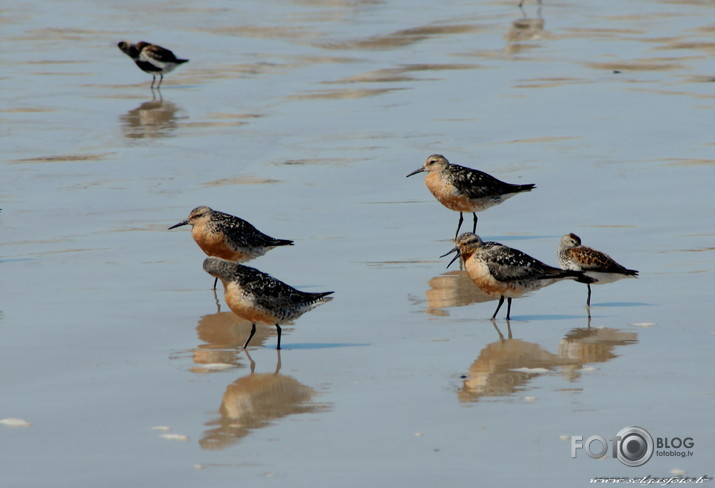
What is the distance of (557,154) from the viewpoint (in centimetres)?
1814

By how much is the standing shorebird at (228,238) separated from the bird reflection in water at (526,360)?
3.37 m

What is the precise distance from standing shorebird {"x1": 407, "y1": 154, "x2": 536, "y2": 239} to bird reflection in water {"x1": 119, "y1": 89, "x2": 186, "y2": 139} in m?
6.98

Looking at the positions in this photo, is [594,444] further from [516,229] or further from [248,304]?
[516,229]

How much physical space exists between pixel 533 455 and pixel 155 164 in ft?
39.3

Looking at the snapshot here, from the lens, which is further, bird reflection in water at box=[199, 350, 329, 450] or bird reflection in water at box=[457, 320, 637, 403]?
bird reflection in water at box=[457, 320, 637, 403]

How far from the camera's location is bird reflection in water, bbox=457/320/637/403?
344 inches

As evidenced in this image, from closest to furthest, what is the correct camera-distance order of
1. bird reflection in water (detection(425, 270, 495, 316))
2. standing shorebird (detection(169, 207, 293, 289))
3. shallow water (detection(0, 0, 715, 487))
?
shallow water (detection(0, 0, 715, 487)) < bird reflection in water (detection(425, 270, 495, 316)) < standing shorebird (detection(169, 207, 293, 289))

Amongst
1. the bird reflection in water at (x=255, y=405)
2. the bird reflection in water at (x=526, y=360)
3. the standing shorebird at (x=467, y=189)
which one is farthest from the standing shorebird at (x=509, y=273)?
the standing shorebird at (x=467, y=189)

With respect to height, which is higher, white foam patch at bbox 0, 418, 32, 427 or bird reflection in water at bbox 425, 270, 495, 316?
white foam patch at bbox 0, 418, 32, 427

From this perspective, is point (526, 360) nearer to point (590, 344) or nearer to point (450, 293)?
point (590, 344)

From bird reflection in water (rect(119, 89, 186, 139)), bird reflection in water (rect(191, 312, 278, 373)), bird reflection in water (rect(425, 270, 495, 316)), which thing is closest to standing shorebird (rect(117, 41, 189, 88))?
bird reflection in water (rect(119, 89, 186, 139))

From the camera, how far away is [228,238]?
12.7m

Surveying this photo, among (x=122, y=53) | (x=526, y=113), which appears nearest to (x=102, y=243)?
(x=526, y=113)

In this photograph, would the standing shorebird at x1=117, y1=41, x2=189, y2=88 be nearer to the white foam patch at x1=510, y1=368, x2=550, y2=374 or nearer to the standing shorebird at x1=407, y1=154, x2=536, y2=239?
the standing shorebird at x1=407, y1=154, x2=536, y2=239
